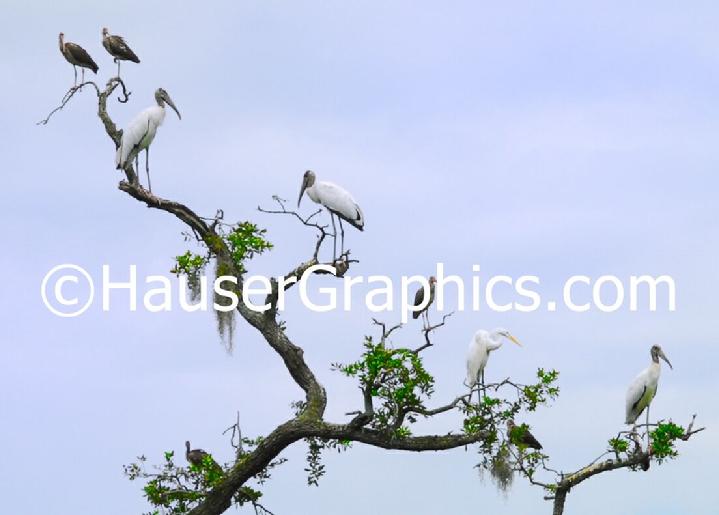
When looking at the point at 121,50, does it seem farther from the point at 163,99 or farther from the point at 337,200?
the point at 337,200

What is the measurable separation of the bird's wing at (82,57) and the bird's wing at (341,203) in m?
3.52

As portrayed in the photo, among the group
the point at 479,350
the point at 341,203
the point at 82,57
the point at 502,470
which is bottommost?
the point at 502,470

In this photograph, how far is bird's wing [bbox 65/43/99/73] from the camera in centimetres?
1994

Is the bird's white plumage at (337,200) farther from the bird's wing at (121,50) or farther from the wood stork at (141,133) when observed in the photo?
the bird's wing at (121,50)

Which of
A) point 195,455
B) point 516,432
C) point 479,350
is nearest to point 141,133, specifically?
point 195,455

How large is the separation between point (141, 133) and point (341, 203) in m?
2.69

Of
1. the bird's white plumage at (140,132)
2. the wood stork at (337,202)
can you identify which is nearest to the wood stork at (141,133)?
the bird's white plumage at (140,132)

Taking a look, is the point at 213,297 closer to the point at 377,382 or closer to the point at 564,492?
the point at 377,382

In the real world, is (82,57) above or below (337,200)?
above

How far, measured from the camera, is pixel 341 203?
1894 centimetres

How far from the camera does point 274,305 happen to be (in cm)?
1683

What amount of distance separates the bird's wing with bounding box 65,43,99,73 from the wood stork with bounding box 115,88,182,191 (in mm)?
1013

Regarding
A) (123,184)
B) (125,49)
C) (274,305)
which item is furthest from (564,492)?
(125,49)

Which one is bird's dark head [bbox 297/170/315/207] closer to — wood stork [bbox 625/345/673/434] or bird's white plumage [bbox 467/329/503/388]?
bird's white plumage [bbox 467/329/503/388]
